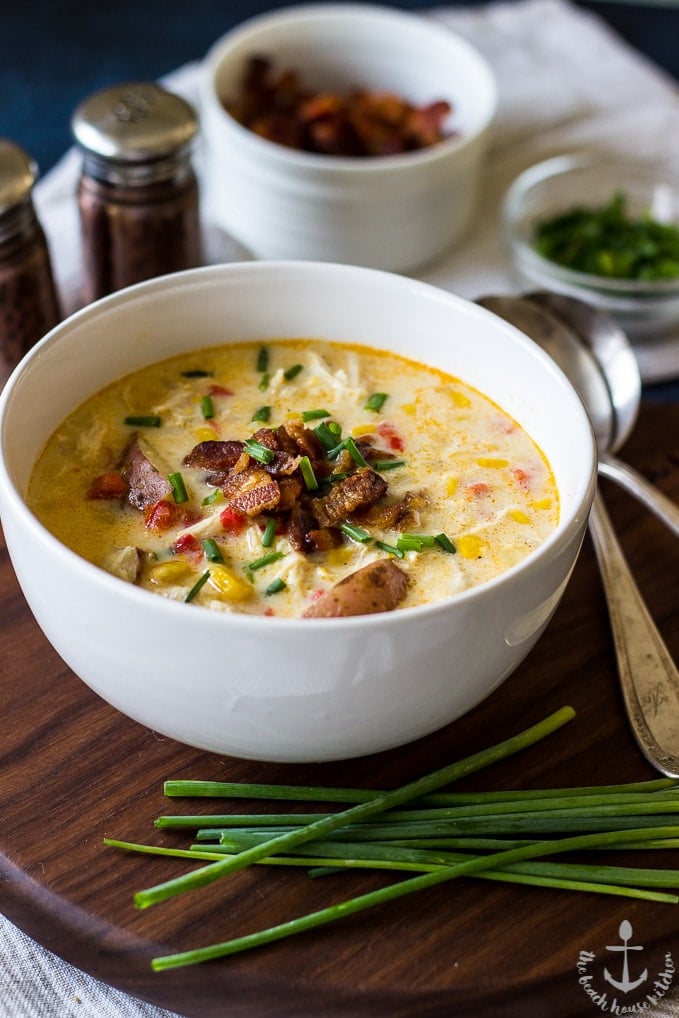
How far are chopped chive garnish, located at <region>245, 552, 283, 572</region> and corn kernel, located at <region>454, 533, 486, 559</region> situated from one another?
1.16 ft

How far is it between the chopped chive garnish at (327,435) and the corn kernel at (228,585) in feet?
1.45

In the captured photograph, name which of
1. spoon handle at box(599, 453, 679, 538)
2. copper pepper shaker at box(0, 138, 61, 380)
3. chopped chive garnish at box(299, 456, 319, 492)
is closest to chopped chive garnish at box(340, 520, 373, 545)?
chopped chive garnish at box(299, 456, 319, 492)

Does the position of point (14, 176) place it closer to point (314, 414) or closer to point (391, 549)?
point (314, 414)

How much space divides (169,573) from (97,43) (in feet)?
12.7

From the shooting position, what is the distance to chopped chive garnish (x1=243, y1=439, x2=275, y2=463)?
95.0 inches

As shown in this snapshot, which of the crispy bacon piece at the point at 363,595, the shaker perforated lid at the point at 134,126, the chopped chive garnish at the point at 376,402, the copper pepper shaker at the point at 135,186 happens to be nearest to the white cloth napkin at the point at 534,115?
the copper pepper shaker at the point at 135,186

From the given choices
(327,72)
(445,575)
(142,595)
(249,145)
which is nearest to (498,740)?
(445,575)

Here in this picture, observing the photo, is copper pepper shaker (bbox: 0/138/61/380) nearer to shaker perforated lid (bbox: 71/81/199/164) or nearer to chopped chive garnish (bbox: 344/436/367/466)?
shaker perforated lid (bbox: 71/81/199/164)

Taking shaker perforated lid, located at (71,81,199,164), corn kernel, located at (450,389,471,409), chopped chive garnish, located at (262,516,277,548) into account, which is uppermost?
shaker perforated lid, located at (71,81,199,164)

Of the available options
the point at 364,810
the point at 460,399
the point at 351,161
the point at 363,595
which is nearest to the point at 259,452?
the point at 363,595

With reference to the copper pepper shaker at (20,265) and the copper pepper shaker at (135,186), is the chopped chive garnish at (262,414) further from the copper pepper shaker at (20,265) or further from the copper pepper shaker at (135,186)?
the copper pepper shaker at (135,186)

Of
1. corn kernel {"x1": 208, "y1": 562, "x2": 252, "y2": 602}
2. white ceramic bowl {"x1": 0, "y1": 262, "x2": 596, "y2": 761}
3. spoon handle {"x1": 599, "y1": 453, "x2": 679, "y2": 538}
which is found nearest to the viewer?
white ceramic bowl {"x1": 0, "y1": 262, "x2": 596, "y2": 761}

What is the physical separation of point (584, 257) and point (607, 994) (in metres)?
2.80

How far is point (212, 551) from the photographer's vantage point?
7.43ft
